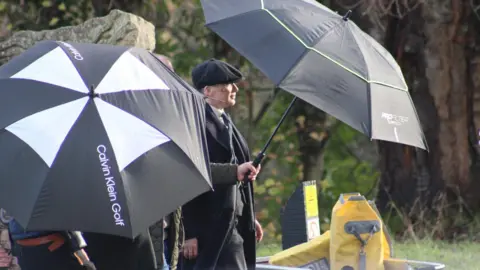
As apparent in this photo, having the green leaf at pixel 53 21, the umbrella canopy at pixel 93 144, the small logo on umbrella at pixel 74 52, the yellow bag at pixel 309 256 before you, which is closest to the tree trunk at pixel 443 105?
the green leaf at pixel 53 21

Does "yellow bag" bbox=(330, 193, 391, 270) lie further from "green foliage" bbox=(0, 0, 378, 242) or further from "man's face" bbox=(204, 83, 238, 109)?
"green foliage" bbox=(0, 0, 378, 242)

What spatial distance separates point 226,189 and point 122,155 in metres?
1.91

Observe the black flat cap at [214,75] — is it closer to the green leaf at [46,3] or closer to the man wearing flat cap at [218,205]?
the man wearing flat cap at [218,205]

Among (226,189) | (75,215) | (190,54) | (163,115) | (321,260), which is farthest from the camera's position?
(190,54)

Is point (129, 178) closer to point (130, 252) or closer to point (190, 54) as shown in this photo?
point (130, 252)

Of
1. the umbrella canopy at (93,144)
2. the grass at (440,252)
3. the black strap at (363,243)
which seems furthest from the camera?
the grass at (440,252)

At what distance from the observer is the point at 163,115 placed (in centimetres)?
502

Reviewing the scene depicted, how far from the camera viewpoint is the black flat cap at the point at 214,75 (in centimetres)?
673

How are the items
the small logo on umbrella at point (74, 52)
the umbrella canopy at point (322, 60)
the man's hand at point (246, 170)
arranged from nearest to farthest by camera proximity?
the small logo on umbrella at point (74, 52) → the umbrella canopy at point (322, 60) → the man's hand at point (246, 170)

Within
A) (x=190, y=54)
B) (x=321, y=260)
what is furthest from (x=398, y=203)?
(x=321, y=260)

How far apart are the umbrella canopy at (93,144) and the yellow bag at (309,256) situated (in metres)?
3.54

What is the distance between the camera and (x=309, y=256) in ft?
28.2

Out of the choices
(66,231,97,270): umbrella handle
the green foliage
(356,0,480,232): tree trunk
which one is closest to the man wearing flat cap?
(66,231,97,270): umbrella handle

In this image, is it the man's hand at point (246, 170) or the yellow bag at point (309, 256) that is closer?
the man's hand at point (246, 170)
